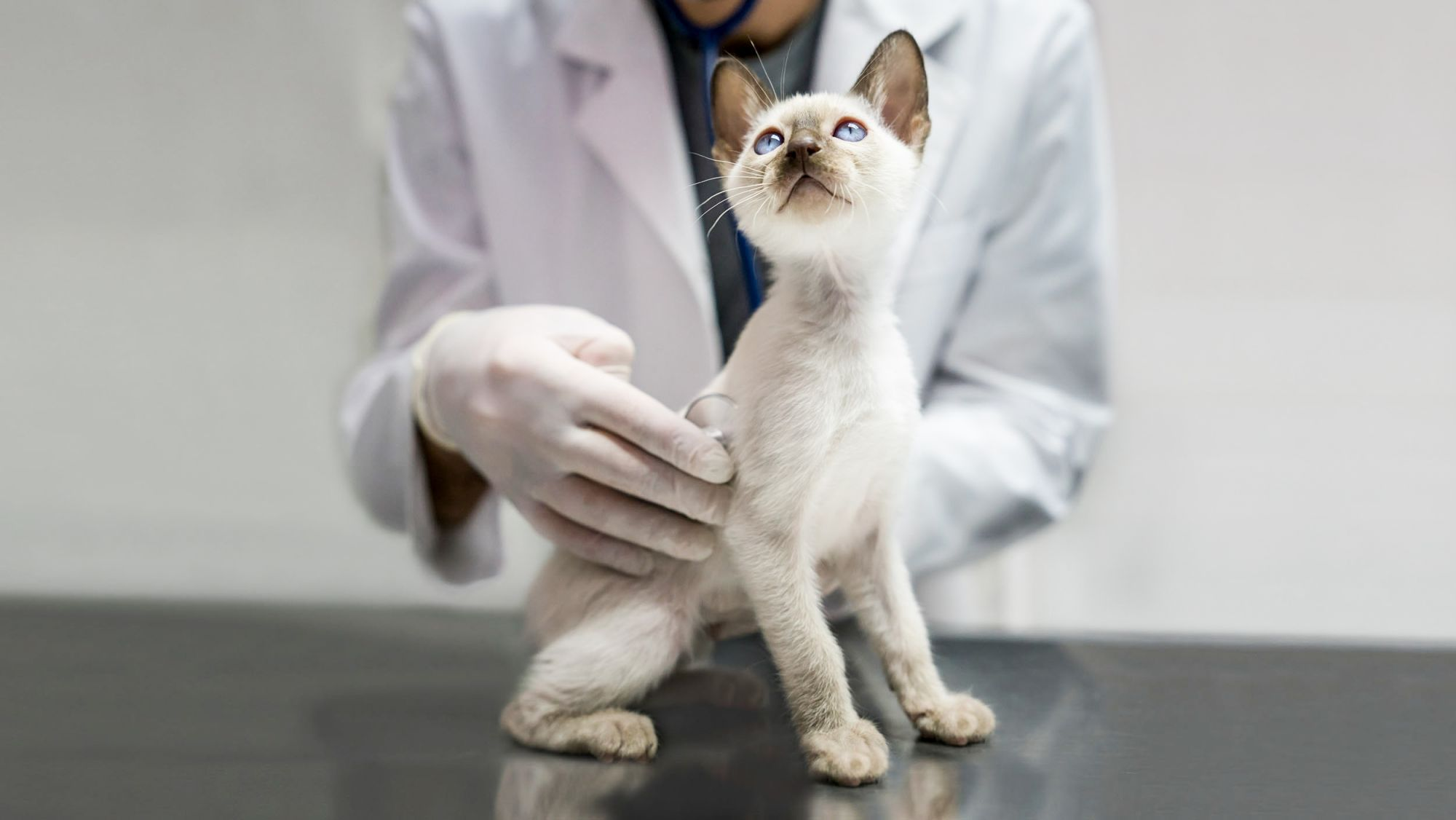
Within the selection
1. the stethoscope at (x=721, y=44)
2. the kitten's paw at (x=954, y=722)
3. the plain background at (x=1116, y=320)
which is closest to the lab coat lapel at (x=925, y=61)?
the stethoscope at (x=721, y=44)

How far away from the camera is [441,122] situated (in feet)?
3.70

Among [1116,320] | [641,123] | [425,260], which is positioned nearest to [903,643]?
[641,123]

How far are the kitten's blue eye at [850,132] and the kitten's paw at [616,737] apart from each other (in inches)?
13.9

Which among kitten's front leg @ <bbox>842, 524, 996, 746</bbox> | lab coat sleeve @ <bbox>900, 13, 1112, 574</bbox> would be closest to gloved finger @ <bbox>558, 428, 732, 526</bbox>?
kitten's front leg @ <bbox>842, 524, 996, 746</bbox>

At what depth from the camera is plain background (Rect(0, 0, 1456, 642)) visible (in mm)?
1446

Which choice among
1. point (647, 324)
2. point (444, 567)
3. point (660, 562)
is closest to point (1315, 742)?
point (660, 562)

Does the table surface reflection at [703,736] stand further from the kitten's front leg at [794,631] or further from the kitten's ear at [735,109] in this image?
the kitten's ear at [735,109]

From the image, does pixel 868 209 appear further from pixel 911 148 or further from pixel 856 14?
pixel 856 14

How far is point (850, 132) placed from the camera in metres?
0.56

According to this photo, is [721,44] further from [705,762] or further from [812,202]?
[705,762]

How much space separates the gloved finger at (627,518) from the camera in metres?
0.65

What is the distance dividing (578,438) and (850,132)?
284 millimetres

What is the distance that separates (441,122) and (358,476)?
39cm

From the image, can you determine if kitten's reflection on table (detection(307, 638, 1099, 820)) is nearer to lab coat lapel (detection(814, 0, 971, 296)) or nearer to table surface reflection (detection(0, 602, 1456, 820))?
table surface reflection (detection(0, 602, 1456, 820))
